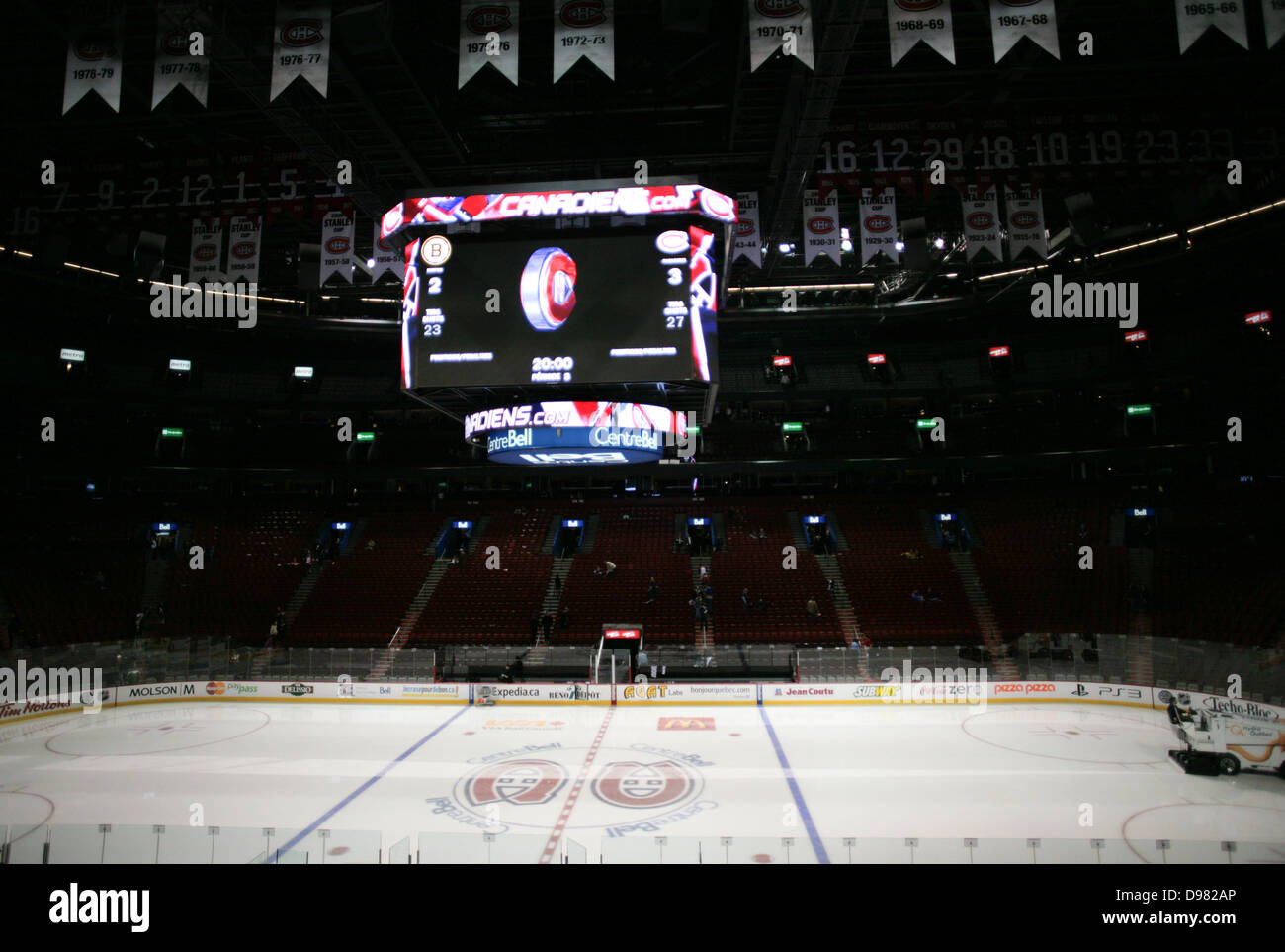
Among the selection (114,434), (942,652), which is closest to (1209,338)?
(942,652)

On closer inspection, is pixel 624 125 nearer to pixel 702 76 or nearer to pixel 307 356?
pixel 702 76

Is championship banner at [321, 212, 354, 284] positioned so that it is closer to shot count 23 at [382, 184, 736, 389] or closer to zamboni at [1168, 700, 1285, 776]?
shot count 23 at [382, 184, 736, 389]

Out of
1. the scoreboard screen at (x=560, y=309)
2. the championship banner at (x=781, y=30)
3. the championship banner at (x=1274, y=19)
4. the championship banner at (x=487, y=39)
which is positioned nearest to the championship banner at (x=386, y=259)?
the scoreboard screen at (x=560, y=309)

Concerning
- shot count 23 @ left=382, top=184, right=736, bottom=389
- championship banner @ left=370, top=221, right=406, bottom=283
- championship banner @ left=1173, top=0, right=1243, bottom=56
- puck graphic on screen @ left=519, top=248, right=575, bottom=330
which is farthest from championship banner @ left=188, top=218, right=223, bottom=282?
championship banner @ left=1173, top=0, right=1243, bottom=56

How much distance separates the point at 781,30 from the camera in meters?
9.17

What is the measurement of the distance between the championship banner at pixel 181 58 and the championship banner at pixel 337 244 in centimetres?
522

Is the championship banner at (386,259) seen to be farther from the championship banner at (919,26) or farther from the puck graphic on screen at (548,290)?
the championship banner at (919,26)

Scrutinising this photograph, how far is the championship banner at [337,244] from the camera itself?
15852 millimetres

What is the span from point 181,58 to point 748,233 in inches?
437

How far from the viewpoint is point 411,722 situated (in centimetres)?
1578

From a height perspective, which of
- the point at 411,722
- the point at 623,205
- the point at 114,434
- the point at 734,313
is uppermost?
the point at 734,313

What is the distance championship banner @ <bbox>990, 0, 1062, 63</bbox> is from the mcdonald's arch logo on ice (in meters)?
13.0
